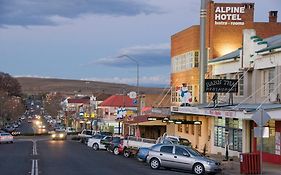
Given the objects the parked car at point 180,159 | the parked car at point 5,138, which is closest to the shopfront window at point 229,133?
the parked car at point 180,159

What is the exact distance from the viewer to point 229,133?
42.9 m

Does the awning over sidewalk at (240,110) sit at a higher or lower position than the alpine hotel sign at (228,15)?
lower

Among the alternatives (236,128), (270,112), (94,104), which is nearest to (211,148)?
(236,128)

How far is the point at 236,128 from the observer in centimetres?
4141

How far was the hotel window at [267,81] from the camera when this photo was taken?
37.3 metres

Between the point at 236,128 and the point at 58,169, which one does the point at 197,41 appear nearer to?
the point at 236,128

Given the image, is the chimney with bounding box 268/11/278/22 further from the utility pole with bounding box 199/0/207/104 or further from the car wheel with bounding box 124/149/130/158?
the car wheel with bounding box 124/149/130/158

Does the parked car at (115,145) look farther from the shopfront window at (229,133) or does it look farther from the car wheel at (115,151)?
the shopfront window at (229,133)

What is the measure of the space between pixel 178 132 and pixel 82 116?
70540 millimetres

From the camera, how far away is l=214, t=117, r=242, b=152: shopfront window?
40875 mm

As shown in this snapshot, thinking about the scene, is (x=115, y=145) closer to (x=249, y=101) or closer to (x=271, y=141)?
(x=249, y=101)

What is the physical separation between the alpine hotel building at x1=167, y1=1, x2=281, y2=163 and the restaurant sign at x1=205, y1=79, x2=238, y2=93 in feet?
6.15

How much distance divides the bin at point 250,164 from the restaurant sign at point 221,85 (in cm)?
1302

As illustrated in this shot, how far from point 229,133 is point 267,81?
6218mm
